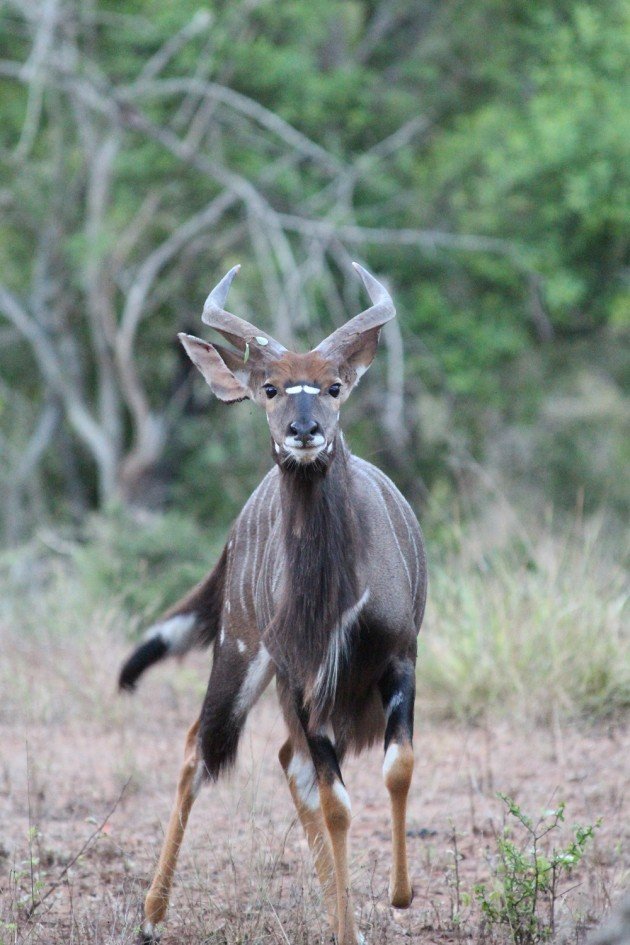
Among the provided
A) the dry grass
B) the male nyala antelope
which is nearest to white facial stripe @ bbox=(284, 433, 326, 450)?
the male nyala antelope

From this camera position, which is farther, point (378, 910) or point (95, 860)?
point (95, 860)

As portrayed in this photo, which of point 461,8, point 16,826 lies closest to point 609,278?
point 461,8

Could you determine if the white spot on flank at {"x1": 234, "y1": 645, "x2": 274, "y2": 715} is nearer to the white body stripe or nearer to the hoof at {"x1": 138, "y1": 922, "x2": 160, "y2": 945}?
the white body stripe

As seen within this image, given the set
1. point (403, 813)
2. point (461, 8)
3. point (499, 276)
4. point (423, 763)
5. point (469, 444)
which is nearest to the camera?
point (403, 813)

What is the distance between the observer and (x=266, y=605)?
4.17 metres

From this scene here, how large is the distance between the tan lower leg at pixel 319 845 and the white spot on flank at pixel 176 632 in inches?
26.5

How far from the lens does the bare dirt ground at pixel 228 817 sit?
12.6 feet

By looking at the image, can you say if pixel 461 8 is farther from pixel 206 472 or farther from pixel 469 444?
pixel 206 472

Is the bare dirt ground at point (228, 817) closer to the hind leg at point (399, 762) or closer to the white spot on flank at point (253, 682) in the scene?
the hind leg at point (399, 762)

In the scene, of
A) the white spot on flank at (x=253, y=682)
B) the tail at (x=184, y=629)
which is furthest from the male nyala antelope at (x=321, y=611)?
the tail at (x=184, y=629)

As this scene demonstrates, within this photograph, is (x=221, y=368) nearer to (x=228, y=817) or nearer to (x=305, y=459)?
(x=305, y=459)

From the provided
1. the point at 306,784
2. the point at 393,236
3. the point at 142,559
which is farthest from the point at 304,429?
the point at 393,236

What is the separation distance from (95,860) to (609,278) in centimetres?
985

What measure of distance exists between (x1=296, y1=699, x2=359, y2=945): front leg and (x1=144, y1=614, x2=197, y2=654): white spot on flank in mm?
964
